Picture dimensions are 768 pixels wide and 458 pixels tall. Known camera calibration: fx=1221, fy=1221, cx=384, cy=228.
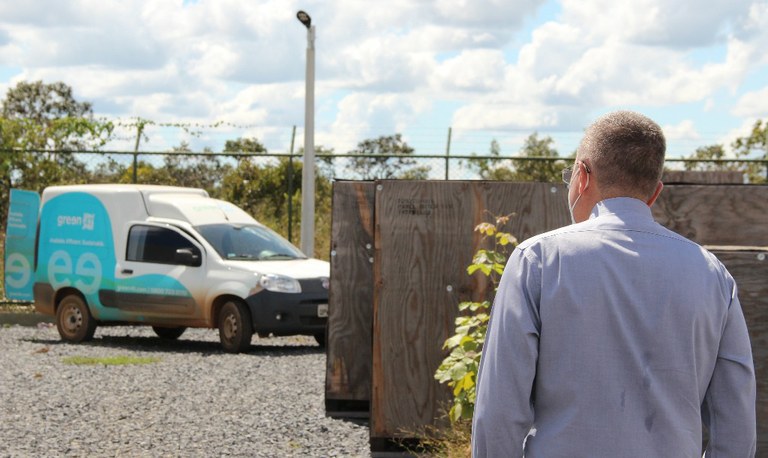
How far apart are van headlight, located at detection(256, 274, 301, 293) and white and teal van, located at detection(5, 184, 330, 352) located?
0.01 metres

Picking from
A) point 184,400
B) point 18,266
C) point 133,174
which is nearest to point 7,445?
point 184,400

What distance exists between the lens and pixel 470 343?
22.4 ft

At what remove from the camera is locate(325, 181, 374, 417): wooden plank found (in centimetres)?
936

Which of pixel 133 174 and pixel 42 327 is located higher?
pixel 133 174

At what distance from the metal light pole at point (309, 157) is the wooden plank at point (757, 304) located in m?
13.5

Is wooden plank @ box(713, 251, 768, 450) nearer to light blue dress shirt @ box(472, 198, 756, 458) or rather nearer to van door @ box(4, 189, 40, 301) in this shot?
light blue dress shirt @ box(472, 198, 756, 458)

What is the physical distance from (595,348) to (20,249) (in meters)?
15.5

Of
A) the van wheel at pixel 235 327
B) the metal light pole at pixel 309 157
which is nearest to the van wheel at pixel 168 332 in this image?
the van wheel at pixel 235 327

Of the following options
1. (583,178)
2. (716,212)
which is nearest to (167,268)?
(716,212)

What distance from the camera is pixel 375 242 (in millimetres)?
7773

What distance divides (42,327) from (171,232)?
12.5 ft

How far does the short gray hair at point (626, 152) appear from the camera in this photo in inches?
110

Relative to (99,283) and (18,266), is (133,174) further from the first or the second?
(99,283)

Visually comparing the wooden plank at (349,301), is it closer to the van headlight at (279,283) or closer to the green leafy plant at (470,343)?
the green leafy plant at (470,343)
